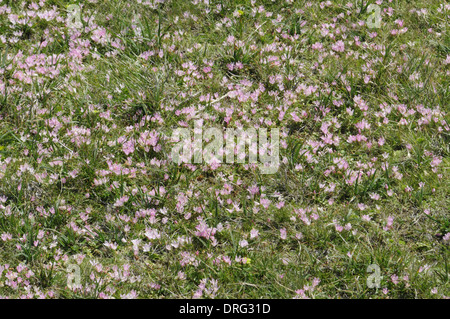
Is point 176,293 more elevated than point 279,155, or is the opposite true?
point 279,155

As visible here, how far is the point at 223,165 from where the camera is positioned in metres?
5.49

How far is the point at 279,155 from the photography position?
5.50 metres

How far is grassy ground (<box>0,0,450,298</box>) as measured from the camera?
4660mm

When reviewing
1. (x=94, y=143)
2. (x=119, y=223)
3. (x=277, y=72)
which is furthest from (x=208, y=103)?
(x=119, y=223)

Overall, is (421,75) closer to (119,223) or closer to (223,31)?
(223,31)

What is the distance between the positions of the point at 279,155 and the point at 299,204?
24.3 inches

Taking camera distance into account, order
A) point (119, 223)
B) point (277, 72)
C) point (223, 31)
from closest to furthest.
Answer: point (119, 223)
point (277, 72)
point (223, 31)

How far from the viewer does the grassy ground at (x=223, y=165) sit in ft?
15.3

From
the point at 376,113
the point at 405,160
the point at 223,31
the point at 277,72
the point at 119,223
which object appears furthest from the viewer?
the point at 223,31
